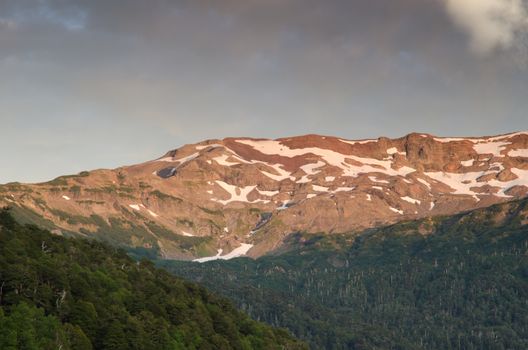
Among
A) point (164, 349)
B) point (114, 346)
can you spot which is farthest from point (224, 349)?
point (114, 346)

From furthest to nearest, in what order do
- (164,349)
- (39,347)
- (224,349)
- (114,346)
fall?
(224,349) < (164,349) < (114,346) < (39,347)

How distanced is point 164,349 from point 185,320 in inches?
1261

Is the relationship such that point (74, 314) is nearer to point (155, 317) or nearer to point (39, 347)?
point (39, 347)

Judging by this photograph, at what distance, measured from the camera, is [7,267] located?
501 ft

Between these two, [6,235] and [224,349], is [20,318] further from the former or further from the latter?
[224,349]

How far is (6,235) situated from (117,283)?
2723 centimetres

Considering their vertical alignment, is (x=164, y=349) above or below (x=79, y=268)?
below

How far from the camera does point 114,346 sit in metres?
149

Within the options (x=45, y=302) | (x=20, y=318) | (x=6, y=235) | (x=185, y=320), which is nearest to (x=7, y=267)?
(x=45, y=302)

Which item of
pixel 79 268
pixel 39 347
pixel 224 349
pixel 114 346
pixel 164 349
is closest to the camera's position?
pixel 39 347

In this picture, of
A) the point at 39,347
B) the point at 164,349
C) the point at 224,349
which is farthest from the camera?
the point at 224,349

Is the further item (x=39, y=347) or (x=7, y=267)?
(x=7, y=267)

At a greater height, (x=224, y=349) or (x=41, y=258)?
(x=41, y=258)

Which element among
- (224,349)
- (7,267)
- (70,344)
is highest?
(7,267)
